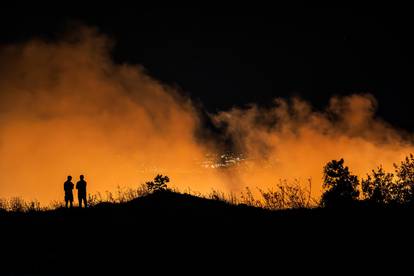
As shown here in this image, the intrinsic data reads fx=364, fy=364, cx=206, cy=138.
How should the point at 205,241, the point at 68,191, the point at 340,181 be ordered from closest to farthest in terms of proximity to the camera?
the point at 205,241
the point at 68,191
the point at 340,181

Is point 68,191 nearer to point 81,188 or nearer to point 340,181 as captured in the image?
point 81,188

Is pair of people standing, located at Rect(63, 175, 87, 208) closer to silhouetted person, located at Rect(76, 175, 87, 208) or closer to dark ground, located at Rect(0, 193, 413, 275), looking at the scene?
silhouetted person, located at Rect(76, 175, 87, 208)

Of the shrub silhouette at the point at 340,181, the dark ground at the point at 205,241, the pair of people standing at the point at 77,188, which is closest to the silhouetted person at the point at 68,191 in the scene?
the pair of people standing at the point at 77,188

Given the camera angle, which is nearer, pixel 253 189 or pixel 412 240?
pixel 412 240

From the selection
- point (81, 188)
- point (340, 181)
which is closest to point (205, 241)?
point (81, 188)

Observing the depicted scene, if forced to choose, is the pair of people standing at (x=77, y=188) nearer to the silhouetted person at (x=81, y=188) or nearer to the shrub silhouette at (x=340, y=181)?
the silhouetted person at (x=81, y=188)

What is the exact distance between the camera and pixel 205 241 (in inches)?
555

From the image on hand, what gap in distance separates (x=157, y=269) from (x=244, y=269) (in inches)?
116

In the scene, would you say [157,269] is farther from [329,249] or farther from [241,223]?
[329,249]

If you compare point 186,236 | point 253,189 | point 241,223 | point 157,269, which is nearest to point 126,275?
point 157,269

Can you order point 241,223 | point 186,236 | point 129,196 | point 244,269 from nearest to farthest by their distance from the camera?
point 244,269, point 186,236, point 241,223, point 129,196

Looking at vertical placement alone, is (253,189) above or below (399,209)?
above

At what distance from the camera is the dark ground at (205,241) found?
481 inches

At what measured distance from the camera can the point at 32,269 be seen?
42.5 ft
